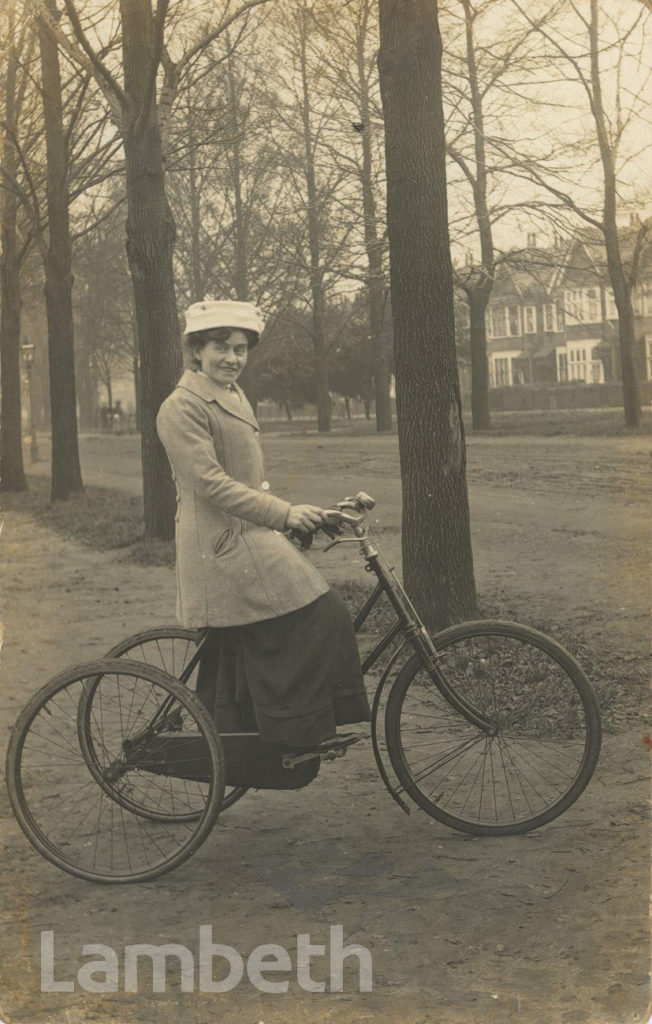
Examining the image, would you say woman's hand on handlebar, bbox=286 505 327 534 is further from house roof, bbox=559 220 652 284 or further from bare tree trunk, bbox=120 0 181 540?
bare tree trunk, bbox=120 0 181 540

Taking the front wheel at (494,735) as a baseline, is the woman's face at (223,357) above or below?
above

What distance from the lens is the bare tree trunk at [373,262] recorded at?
1175 cm

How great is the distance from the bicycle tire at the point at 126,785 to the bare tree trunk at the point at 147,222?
620 cm

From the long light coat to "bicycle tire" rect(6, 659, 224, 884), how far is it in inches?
12.9

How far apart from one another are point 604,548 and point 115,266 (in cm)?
723

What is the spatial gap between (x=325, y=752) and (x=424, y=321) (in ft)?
10.2

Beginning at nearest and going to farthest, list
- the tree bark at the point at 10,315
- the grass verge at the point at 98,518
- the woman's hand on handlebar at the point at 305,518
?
the woman's hand on handlebar at the point at 305,518 → the grass verge at the point at 98,518 → the tree bark at the point at 10,315

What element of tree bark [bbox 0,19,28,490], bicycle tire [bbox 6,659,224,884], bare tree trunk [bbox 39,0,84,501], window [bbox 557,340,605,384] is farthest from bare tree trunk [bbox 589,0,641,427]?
window [bbox 557,340,605,384]

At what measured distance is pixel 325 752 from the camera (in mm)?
3922

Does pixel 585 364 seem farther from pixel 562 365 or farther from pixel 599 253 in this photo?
pixel 599 253

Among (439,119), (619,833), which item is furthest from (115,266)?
(619,833)

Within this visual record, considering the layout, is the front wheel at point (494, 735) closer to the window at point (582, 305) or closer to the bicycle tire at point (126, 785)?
the bicycle tire at point (126, 785)

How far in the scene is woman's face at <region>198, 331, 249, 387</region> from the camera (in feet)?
12.5

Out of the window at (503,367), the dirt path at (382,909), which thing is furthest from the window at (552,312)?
the window at (503,367)
